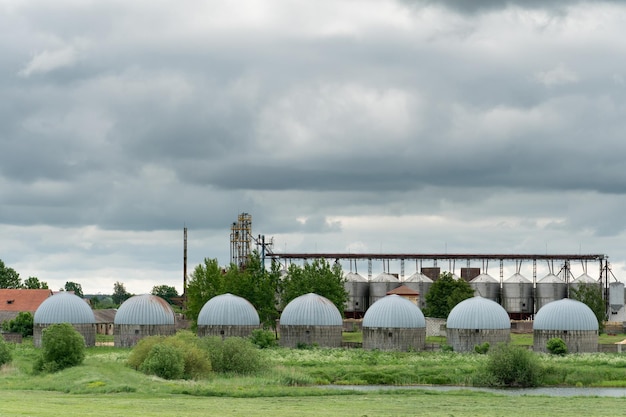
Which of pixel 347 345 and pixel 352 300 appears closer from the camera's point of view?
pixel 347 345

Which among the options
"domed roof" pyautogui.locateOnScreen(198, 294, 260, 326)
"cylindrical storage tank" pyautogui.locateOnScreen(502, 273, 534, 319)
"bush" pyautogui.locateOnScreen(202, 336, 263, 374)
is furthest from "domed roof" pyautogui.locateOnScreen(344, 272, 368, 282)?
"bush" pyautogui.locateOnScreen(202, 336, 263, 374)

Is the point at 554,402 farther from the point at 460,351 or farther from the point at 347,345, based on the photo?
the point at 347,345

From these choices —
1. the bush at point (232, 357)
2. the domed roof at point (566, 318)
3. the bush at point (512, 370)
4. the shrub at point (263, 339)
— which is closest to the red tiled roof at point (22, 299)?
the shrub at point (263, 339)

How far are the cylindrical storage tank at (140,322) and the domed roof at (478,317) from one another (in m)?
28.0

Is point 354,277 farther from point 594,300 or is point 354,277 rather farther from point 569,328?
point 569,328

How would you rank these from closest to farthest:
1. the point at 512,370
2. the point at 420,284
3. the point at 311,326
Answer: the point at 512,370 → the point at 311,326 → the point at 420,284

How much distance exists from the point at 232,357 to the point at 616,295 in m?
88.6

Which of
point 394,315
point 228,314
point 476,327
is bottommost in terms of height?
point 476,327

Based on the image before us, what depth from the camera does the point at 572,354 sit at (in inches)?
3760

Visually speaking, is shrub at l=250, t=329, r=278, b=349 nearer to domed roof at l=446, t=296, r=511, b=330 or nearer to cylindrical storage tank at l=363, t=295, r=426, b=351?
cylindrical storage tank at l=363, t=295, r=426, b=351

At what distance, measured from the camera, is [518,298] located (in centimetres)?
15225

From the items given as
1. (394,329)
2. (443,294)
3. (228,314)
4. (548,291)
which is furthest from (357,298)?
(394,329)

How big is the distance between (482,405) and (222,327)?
5158 cm

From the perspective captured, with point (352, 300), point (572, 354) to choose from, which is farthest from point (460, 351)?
point (352, 300)
